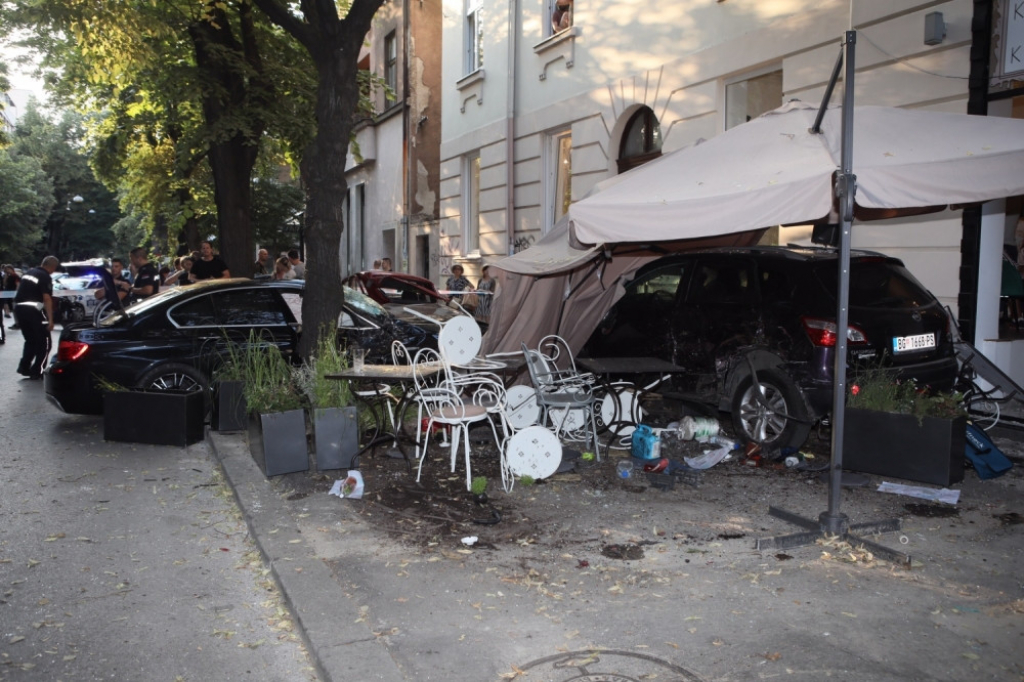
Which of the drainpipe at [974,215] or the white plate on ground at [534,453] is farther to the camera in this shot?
the drainpipe at [974,215]

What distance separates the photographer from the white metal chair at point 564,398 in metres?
6.94

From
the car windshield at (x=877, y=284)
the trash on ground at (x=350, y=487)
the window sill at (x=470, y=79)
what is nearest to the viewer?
the trash on ground at (x=350, y=487)

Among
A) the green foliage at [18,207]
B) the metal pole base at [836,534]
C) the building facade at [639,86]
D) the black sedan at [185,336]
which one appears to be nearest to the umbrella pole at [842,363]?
the metal pole base at [836,534]

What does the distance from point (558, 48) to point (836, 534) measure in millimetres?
12109

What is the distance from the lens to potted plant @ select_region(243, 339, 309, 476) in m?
6.69

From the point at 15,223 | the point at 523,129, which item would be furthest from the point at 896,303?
the point at 15,223

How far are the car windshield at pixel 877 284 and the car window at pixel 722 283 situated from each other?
26.7 inches

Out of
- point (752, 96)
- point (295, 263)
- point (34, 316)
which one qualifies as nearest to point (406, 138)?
point (295, 263)

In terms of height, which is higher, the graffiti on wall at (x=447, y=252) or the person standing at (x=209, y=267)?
the graffiti on wall at (x=447, y=252)

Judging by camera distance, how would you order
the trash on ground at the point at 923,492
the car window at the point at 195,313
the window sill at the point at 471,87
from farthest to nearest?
the window sill at the point at 471,87
the car window at the point at 195,313
the trash on ground at the point at 923,492

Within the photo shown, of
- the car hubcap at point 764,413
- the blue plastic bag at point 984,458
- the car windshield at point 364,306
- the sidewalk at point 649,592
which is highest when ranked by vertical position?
the car windshield at point 364,306

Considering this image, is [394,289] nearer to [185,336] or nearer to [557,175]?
[557,175]

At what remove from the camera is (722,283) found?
7812mm

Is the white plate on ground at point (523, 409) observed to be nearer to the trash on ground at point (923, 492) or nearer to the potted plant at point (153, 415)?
the trash on ground at point (923, 492)
